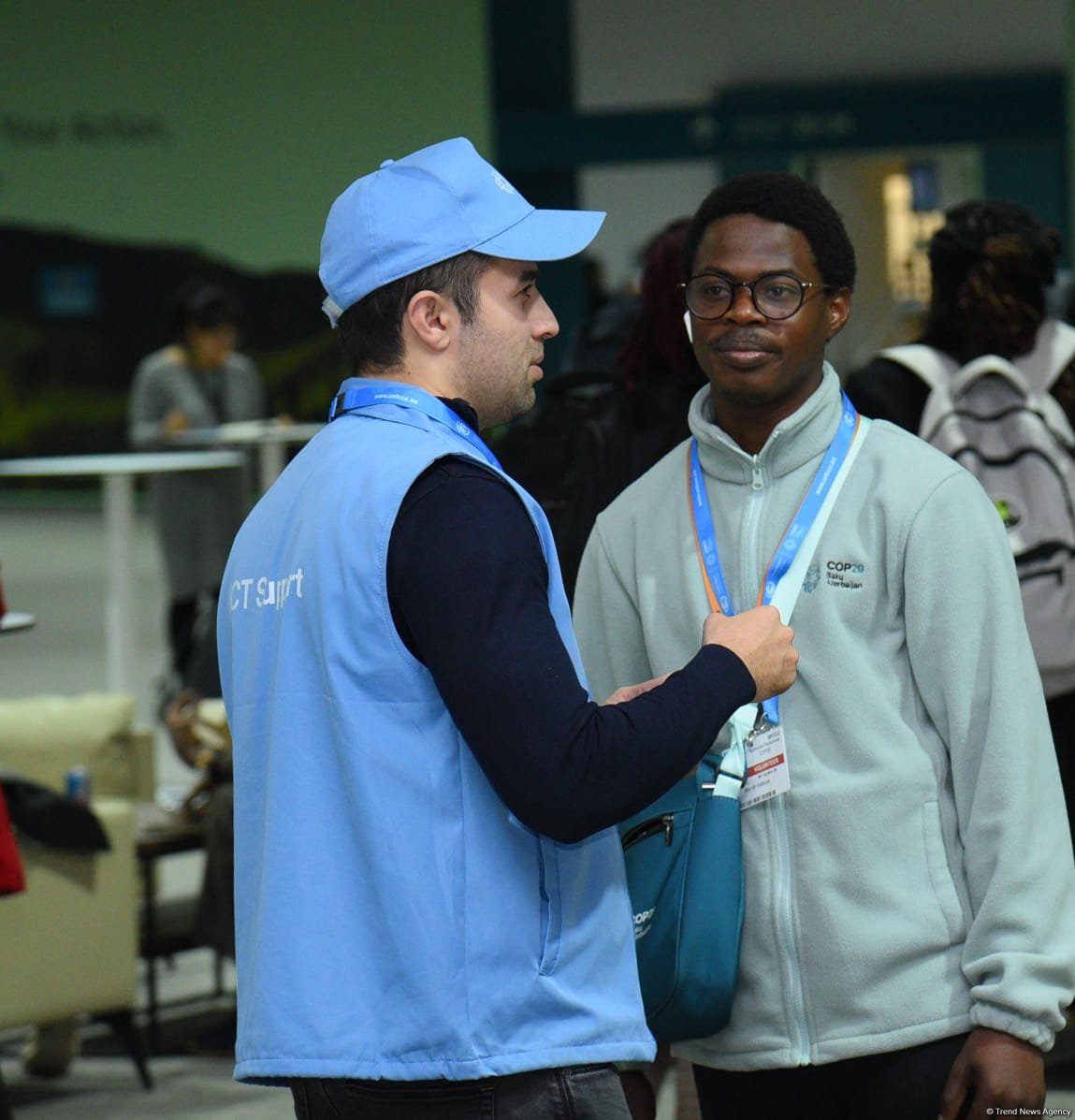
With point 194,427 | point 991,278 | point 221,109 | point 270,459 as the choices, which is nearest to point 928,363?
point 991,278

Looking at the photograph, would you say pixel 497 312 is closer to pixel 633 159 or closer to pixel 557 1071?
pixel 557 1071

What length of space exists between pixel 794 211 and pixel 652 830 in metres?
0.74

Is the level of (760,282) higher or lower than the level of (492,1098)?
higher

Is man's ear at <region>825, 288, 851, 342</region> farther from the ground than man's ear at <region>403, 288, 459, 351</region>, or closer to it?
farther from the ground

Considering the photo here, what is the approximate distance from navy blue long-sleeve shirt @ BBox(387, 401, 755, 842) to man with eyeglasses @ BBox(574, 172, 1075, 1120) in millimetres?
344

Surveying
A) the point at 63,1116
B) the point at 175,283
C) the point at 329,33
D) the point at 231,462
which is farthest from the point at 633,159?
the point at 63,1116

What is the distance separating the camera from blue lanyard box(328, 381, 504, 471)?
1.83 metres

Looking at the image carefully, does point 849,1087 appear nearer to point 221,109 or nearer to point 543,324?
point 543,324

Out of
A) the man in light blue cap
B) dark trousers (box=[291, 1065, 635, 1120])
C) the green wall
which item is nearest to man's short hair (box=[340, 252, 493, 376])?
the man in light blue cap

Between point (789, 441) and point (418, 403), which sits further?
point (789, 441)

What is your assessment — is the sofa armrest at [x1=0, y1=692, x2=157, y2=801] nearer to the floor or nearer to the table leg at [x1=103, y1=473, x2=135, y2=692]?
the floor

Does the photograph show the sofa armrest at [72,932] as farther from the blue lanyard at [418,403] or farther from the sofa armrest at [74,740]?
the blue lanyard at [418,403]

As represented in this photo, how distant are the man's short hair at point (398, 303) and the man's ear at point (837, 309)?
0.53 metres

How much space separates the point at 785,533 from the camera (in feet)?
6.96
